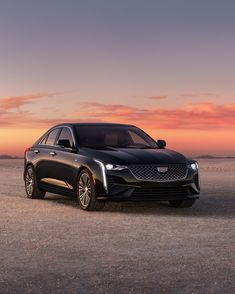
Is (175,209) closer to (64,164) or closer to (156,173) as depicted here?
(156,173)

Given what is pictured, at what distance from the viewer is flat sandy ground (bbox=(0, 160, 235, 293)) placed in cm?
674

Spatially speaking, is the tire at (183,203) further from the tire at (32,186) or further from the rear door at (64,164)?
the tire at (32,186)

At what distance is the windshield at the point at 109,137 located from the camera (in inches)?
562

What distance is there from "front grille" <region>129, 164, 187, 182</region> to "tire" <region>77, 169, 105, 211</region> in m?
0.88

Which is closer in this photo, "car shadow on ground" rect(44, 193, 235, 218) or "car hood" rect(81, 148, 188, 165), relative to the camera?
"car hood" rect(81, 148, 188, 165)

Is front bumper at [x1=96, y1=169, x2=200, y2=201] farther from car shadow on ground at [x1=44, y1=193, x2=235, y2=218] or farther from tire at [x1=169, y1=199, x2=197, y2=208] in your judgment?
tire at [x1=169, y1=199, x2=197, y2=208]

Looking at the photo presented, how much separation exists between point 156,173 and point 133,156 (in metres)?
0.56

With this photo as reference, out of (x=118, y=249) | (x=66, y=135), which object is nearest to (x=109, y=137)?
(x=66, y=135)

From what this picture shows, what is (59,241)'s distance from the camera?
959 centimetres

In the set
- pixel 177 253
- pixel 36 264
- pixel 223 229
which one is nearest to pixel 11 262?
pixel 36 264

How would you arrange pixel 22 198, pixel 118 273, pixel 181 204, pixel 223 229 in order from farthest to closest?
pixel 22 198 → pixel 181 204 → pixel 223 229 → pixel 118 273

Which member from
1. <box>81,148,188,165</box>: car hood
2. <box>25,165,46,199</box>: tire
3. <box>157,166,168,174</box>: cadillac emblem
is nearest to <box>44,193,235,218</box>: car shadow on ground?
<box>25,165,46,199</box>: tire

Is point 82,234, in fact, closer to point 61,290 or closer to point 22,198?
point 61,290

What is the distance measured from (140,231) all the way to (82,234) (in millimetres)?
960
